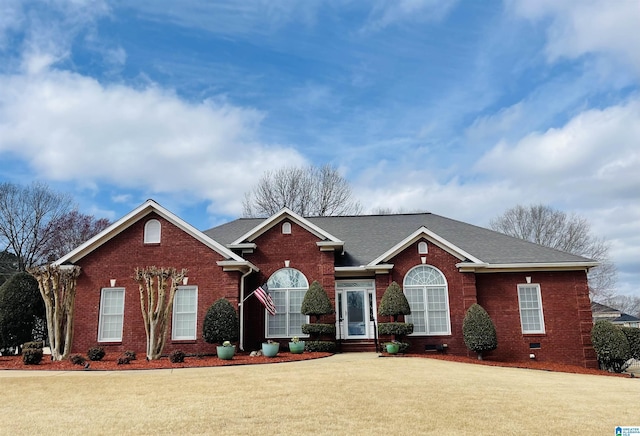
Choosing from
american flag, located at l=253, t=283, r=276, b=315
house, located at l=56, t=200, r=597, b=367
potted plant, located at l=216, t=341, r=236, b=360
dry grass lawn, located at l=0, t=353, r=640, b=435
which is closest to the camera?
dry grass lawn, located at l=0, t=353, r=640, b=435

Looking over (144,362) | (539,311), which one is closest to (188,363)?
(144,362)

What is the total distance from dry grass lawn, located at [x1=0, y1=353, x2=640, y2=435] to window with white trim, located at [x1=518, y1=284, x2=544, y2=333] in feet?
22.4

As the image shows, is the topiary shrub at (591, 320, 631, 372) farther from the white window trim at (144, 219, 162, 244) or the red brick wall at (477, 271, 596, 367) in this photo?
the white window trim at (144, 219, 162, 244)

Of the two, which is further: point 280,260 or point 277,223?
point 277,223

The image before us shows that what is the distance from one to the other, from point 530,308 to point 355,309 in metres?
7.32

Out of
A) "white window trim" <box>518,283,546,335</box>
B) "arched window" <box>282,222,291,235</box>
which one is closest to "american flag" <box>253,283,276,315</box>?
"arched window" <box>282,222,291,235</box>

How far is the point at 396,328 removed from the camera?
62.5 ft

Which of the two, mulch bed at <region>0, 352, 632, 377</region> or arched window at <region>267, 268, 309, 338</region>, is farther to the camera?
arched window at <region>267, 268, 309, 338</region>

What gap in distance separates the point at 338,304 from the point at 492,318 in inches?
253

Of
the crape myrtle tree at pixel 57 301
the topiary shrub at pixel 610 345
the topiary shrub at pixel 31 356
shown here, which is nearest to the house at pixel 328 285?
the topiary shrub at pixel 610 345

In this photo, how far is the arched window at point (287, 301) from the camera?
20.5m

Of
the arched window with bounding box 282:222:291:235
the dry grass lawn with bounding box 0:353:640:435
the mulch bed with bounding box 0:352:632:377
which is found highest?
the arched window with bounding box 282:222:291:235

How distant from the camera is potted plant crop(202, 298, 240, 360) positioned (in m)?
17.9

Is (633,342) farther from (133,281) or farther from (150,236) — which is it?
(133,281)
